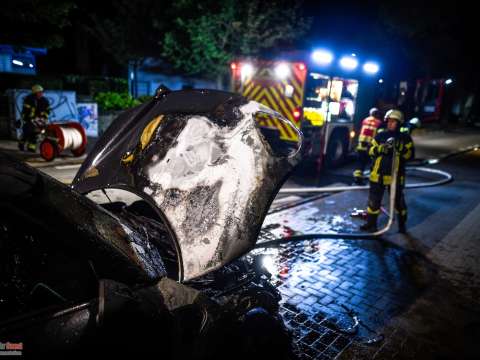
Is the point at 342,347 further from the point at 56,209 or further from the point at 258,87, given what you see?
the point at 258,87

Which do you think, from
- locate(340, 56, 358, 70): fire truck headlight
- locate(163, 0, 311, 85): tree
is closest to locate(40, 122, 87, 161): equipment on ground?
locate(163, 0, 311, 85): tree

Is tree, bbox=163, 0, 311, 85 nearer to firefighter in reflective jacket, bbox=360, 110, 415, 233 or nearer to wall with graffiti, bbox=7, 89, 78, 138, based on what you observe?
wall with graffiti, bbox=7, 89, 78, 138

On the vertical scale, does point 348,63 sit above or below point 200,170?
above

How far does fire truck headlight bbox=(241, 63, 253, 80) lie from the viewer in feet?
33.0

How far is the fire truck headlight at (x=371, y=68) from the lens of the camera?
10527mm

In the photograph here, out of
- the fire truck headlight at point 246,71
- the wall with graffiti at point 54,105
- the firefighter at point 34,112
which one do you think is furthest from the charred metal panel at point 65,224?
the wall with graffiti at point 54,105

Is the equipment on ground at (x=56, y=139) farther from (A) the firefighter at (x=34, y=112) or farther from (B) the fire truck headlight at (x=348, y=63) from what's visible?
(B) the fire truck headlight at (x=348, y=63)

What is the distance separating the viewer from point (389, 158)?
5.27 meters

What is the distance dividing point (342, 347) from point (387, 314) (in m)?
0.76

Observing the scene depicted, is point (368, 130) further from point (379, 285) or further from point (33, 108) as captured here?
point (33, 108)

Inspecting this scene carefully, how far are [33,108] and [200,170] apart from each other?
8142 mm

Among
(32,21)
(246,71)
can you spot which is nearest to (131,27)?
(32,21)

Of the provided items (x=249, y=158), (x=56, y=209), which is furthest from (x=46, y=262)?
(x=249, y=158)

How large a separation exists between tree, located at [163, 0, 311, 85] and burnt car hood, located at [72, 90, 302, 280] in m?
11.3
